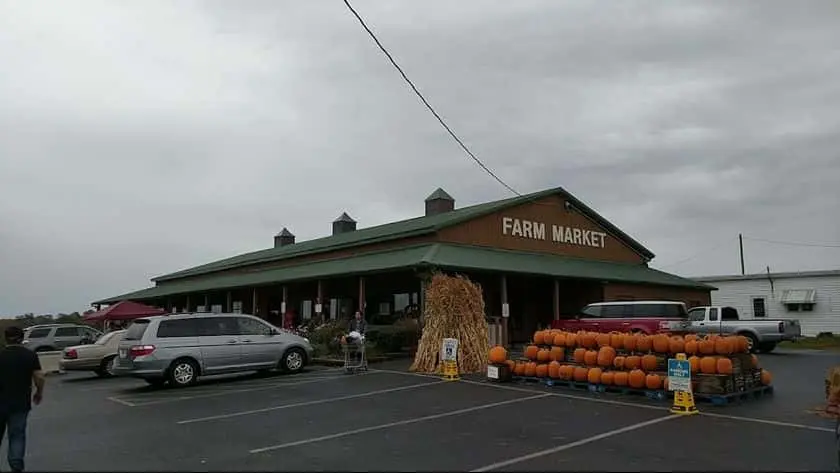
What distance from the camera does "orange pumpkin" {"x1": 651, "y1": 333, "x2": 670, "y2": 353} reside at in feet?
42.5

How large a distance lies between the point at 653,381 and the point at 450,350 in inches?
216

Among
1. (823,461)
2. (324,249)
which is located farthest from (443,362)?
(324,249)

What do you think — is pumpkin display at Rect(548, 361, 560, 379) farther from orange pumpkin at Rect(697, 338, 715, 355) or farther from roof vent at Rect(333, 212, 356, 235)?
roof vent at Rect(333, 212, 356, 235)

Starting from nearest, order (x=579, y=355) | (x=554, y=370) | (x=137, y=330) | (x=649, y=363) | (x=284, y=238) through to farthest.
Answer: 1. (x=649, y=363)
2. (x=579, y=355)
3. (x=554, y=370)
4. (x=137, y=330)
5. (x=284, y=238)

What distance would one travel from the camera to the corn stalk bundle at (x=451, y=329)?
17766mm

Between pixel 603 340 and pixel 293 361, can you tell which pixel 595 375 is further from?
pixel 293 361

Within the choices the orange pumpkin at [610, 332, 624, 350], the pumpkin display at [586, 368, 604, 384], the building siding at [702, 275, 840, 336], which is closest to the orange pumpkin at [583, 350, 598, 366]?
the pumpkin display at [586, 368, 604, 384]

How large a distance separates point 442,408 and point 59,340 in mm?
28118

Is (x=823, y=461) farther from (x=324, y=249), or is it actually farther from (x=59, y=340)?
(x=59, y=340)

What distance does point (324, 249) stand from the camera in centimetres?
3212

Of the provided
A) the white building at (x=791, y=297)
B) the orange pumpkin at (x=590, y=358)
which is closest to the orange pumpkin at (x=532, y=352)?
the orange pumpkin at (x=590, y=358)

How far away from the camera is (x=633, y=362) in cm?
1321

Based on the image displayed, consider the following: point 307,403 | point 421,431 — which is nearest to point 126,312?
point 307,403

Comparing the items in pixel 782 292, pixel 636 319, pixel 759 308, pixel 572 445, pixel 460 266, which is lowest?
pixel 572 445
